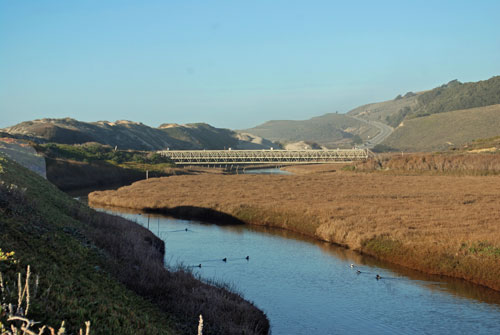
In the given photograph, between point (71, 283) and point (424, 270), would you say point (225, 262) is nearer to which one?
point (424, 270)

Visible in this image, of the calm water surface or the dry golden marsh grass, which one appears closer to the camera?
the calm water surface

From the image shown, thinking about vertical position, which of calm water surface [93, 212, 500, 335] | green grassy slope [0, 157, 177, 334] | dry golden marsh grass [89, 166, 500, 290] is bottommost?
calm water surface [93, 212, 500, 335]

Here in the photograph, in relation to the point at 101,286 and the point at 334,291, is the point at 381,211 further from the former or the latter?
the point at 101,286

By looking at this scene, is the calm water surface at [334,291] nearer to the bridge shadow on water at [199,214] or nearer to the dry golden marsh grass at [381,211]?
the dry golden marsh grass at [381,211]

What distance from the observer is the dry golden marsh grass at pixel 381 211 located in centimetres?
3303

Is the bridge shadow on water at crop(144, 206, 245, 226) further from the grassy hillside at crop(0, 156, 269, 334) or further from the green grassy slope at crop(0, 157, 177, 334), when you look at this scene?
the green grassy slope at crop(0, 157, 177, 334)

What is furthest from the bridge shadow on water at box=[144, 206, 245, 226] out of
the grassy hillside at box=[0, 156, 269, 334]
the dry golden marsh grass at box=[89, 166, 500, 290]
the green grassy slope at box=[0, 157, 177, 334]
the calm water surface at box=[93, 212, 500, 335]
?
the green grassy slope at box=[0, 157, 177, 334]

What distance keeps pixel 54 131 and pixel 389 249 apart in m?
155

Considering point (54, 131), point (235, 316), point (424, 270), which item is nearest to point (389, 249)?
point (424, 270)

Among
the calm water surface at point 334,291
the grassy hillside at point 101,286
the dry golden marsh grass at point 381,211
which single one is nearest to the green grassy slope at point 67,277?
the grassy hillside at point 101,286

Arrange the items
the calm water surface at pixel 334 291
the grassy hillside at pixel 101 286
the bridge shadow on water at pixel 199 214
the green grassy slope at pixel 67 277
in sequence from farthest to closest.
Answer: the bridge shadow on water at pixel 199 214 < the calm water surface at pixel 334 291 < the grassy hillside at pixel 101 286 < the green grassy slope at pixel 67 277

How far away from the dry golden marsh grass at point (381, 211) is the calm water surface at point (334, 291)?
159cm

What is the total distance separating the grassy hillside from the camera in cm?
1301

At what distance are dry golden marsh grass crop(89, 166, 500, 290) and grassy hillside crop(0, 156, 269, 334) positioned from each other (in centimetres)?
1548
